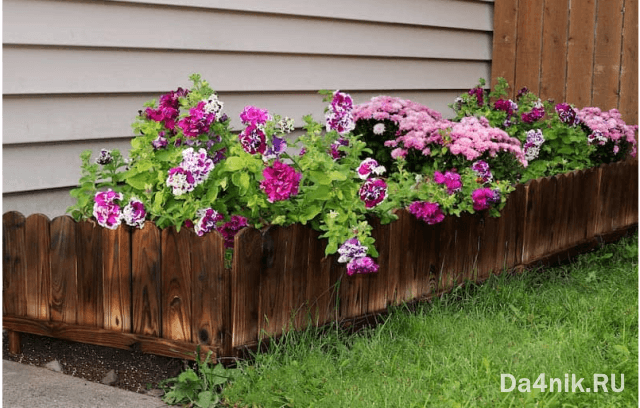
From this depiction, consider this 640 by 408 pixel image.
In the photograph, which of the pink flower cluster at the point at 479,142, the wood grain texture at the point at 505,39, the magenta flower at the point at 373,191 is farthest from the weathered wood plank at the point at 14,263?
the wood grain texture at the point at 505,39

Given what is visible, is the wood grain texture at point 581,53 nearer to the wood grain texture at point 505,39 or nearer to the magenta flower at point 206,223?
the wood grain texture at point 505,39

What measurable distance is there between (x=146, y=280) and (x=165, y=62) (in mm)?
1426

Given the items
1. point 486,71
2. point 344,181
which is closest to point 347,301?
point 344,181

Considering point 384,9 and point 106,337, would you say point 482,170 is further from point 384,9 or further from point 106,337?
point 106,337

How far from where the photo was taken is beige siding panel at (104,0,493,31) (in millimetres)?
4598

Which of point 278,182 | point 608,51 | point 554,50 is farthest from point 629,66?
point 278,182

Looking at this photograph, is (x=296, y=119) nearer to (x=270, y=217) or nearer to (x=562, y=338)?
(x=270, y=217)

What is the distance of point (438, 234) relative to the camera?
409 centimetres

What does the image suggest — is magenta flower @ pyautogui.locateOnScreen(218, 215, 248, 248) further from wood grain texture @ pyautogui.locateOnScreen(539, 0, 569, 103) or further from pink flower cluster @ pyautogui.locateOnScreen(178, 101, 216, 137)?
wood grain texture @ pyautogui.locateOnScreen(539, 0, 569, 103)

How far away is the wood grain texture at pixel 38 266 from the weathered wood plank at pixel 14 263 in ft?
0.08

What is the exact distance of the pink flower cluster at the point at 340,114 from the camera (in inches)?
147

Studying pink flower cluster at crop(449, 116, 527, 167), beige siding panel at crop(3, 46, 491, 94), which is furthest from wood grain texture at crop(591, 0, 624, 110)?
pink flower cluster at crop(449, 116, 527, 167)

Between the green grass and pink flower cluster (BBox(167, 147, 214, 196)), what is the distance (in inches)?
25.8

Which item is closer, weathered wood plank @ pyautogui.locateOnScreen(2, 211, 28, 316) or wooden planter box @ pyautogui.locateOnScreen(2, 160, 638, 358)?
wooden planter box @ pyautogui.locateOnScreen(2, 160, 638, 358)
